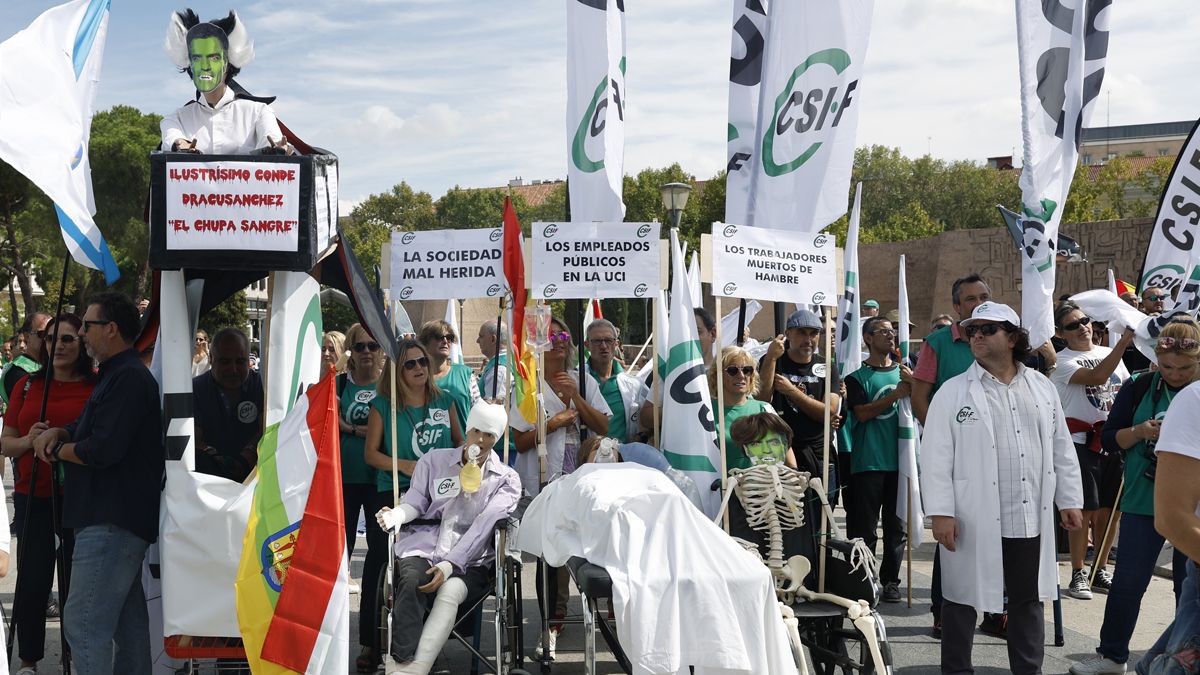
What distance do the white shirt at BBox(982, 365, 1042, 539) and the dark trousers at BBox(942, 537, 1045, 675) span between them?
0.38 feet

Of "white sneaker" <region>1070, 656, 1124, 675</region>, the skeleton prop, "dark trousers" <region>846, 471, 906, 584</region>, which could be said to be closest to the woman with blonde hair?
"white sneaker" <region>1070, 656, 1124, 675</region>

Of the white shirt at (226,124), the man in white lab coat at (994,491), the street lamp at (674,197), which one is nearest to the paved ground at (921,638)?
the man in white lab coat at (994,491)

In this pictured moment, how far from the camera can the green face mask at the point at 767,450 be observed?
20.9 feet

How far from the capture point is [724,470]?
251 inches

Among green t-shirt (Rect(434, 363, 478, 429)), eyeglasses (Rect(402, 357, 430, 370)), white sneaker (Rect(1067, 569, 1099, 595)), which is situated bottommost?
white sneaker (Rect(1067, 569, 1099, 595))

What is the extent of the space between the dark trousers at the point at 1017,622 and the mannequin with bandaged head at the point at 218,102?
3.96m

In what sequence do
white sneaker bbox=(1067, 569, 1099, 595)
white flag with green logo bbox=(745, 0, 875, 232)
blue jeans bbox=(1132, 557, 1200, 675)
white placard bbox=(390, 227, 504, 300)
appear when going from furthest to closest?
white flag with green logo bbox=(745, 0, 875, 232), white sneaker bbox=(1067, 569, 1099, 595), white placard bbox=(390, 227, 504, 300), blue jeans bbox=(1132, 557, 1200, 675)

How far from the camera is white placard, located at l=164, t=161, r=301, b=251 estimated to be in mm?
5082

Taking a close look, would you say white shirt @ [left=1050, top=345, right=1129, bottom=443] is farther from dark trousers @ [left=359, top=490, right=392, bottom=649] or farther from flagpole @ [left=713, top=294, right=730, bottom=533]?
dark trousers @ [left=359, top=490, right=392, bottom=649]

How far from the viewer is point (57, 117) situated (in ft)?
18.2

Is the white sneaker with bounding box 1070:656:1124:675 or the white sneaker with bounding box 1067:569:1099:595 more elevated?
the white sneaker with bounding box 1067:569:1099:595

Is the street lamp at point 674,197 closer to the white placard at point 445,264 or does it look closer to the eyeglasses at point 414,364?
the white placard at point 445,264

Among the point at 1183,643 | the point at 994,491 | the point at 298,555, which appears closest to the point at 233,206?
the point at 298,555

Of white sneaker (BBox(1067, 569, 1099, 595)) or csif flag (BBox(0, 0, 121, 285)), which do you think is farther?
white sneaker (BBox(1067, 569, 1099, 595))
